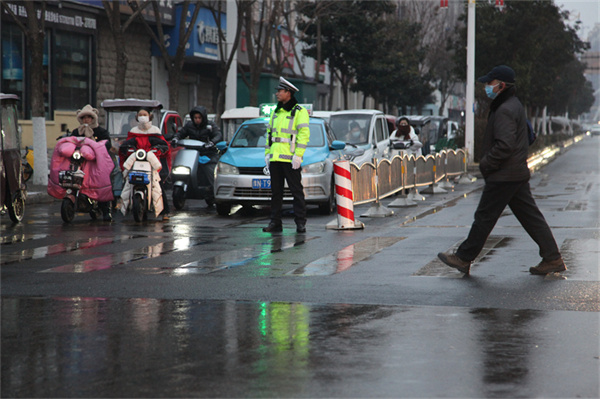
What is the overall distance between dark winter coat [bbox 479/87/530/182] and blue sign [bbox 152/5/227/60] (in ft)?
89.1

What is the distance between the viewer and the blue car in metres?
16.1

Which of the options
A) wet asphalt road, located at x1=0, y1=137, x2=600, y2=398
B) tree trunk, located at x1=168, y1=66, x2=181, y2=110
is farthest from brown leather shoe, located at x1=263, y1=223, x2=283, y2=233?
tree trunk, located at x1=168, y1=66, x2=181, y2=110

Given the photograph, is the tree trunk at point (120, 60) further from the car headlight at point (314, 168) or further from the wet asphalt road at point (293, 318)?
the wet asphalt road at point (293, 318)

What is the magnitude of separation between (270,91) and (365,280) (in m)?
32.6

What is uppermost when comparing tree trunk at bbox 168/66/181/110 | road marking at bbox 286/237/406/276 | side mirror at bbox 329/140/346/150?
tree trunk at bbox 168/66/181/110

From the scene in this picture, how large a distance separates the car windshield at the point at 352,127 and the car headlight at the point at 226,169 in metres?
6.86

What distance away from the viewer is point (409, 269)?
9.38 m

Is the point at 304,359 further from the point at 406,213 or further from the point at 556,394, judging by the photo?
the point at 406,213

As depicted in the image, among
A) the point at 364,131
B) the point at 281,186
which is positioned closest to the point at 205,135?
the point at 281,186

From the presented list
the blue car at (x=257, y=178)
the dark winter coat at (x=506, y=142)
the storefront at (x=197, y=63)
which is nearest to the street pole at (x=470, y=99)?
the storefront at (x=197, y=63)

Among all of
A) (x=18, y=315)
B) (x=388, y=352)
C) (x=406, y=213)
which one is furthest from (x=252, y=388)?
(x=406, y=213)

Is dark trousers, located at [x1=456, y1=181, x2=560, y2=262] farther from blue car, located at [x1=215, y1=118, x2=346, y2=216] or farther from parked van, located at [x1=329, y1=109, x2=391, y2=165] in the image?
parked van, located at [x1=329, y1=109, x2=391, y2=165]

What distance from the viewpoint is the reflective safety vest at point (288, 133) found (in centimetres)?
1307

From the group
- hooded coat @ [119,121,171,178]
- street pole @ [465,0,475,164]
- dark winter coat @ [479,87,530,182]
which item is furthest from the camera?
street pole @ [465,0,475,164]
